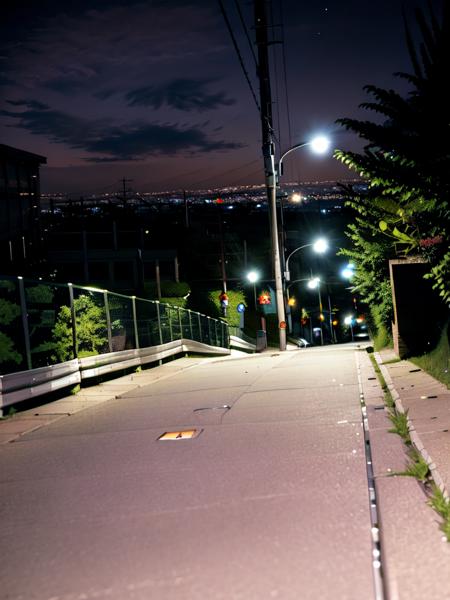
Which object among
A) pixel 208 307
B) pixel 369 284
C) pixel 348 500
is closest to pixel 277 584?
pixel 348 500

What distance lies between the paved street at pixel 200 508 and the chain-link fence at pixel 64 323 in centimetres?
264

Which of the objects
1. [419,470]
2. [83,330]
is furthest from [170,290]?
[419,470]

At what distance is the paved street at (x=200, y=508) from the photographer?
11.8 ft

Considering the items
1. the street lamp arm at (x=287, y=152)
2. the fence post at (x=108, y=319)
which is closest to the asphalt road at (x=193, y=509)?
the fence post at (x=108, y=319)

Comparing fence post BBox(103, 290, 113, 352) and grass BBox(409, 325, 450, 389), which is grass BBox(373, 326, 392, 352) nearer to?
grass BBox(409, 325, 450, 389)

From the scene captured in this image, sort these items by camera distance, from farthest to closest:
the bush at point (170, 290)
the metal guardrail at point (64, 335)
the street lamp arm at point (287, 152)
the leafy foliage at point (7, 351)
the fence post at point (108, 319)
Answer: the bush at point (170, 290), the street lamp arm at point (287, 152), the fence post at point (108, 319), the metal guardrail at point (64, 335), the leafy foliage at point (7, 351)

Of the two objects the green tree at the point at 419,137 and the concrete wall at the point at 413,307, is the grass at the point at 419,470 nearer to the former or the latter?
the green tree at the point at 419,137

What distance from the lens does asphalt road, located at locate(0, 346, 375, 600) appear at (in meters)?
3.59

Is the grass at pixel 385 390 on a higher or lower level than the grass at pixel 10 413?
lower

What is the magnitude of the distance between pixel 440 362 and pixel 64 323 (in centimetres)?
750

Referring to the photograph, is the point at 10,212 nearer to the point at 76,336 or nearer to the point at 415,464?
the point at 76,336

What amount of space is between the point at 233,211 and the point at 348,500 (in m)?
137

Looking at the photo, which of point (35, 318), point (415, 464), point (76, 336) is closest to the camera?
point (415, 464)

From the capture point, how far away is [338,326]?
403 feet
